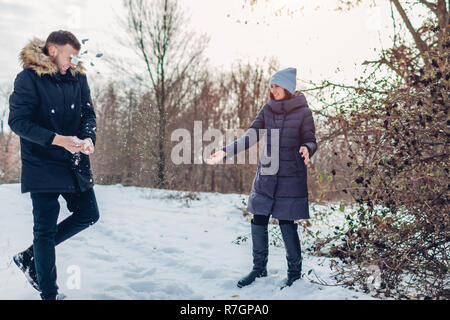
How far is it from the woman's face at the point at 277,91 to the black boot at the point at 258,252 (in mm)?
1206

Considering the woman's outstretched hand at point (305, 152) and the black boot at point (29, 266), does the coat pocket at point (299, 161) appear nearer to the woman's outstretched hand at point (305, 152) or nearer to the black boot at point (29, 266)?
the woman's outstretched hand at point (305, 152)

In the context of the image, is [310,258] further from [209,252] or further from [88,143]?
[88,143]

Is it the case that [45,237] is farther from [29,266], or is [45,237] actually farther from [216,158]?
[216,158]

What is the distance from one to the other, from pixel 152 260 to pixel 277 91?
243 centimetres

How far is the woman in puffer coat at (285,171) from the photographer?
3150 millimetres

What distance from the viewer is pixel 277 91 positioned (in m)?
3.36

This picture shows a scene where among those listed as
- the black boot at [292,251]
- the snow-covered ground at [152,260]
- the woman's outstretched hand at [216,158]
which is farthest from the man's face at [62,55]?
the black boot at [292,251]

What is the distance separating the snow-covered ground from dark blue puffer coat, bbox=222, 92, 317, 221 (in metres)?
0.70

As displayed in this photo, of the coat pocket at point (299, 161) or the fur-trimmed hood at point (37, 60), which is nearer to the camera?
the fur-trimmed hood at point (37, 60)

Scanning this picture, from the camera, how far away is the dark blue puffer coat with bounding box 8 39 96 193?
8.31ft

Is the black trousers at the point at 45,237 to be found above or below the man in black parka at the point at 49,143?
below

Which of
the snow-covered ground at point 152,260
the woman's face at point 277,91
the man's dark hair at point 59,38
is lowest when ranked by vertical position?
the snow-covered ground at point 152,260

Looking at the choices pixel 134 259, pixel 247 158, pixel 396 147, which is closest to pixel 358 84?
pixel 396 147
